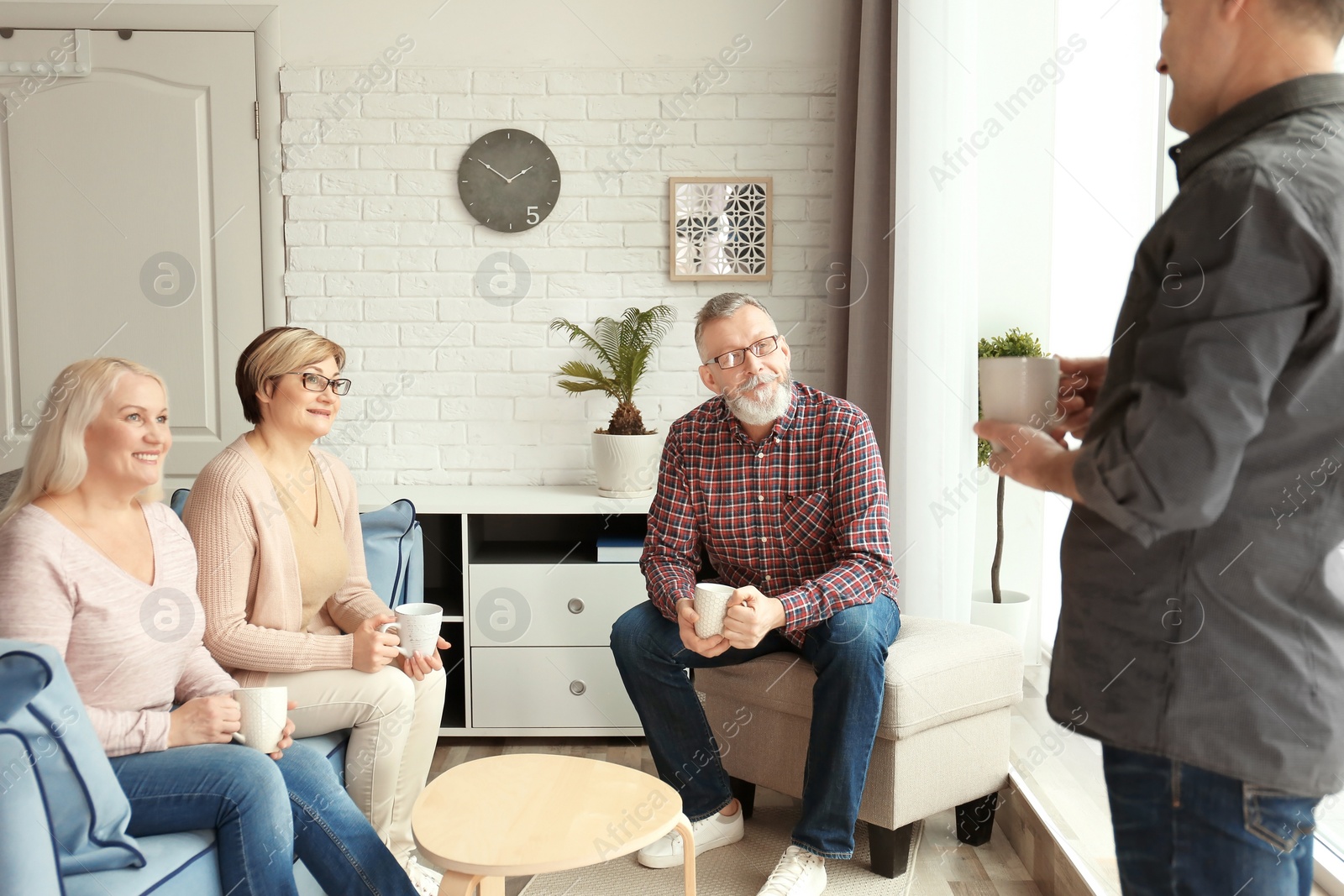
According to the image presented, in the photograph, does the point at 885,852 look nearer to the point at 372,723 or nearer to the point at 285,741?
the point at 372,723

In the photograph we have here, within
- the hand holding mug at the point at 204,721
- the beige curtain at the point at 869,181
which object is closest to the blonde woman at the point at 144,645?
the hand holding mug at the point at 204,721

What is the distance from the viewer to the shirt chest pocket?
2191mm

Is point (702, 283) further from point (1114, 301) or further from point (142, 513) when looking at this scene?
point (142, 513)

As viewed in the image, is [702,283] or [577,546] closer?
[577,546]

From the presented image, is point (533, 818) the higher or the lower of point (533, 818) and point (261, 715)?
the lower

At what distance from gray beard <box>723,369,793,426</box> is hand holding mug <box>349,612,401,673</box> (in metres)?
0.87

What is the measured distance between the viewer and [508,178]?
3.13 metres

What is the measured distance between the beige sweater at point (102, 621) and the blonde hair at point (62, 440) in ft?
0.17

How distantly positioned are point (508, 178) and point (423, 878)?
2064 millimetres

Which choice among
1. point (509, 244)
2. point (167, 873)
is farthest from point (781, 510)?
point (509, 244)

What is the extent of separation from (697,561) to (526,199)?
4.65 ft

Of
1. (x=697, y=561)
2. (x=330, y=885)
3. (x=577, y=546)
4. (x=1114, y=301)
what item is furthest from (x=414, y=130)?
(x=330, y=885)

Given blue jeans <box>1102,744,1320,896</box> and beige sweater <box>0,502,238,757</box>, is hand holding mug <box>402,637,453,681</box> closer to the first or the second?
beige sweater <box>0,502,238,757</box>

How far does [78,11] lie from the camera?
122 inches
